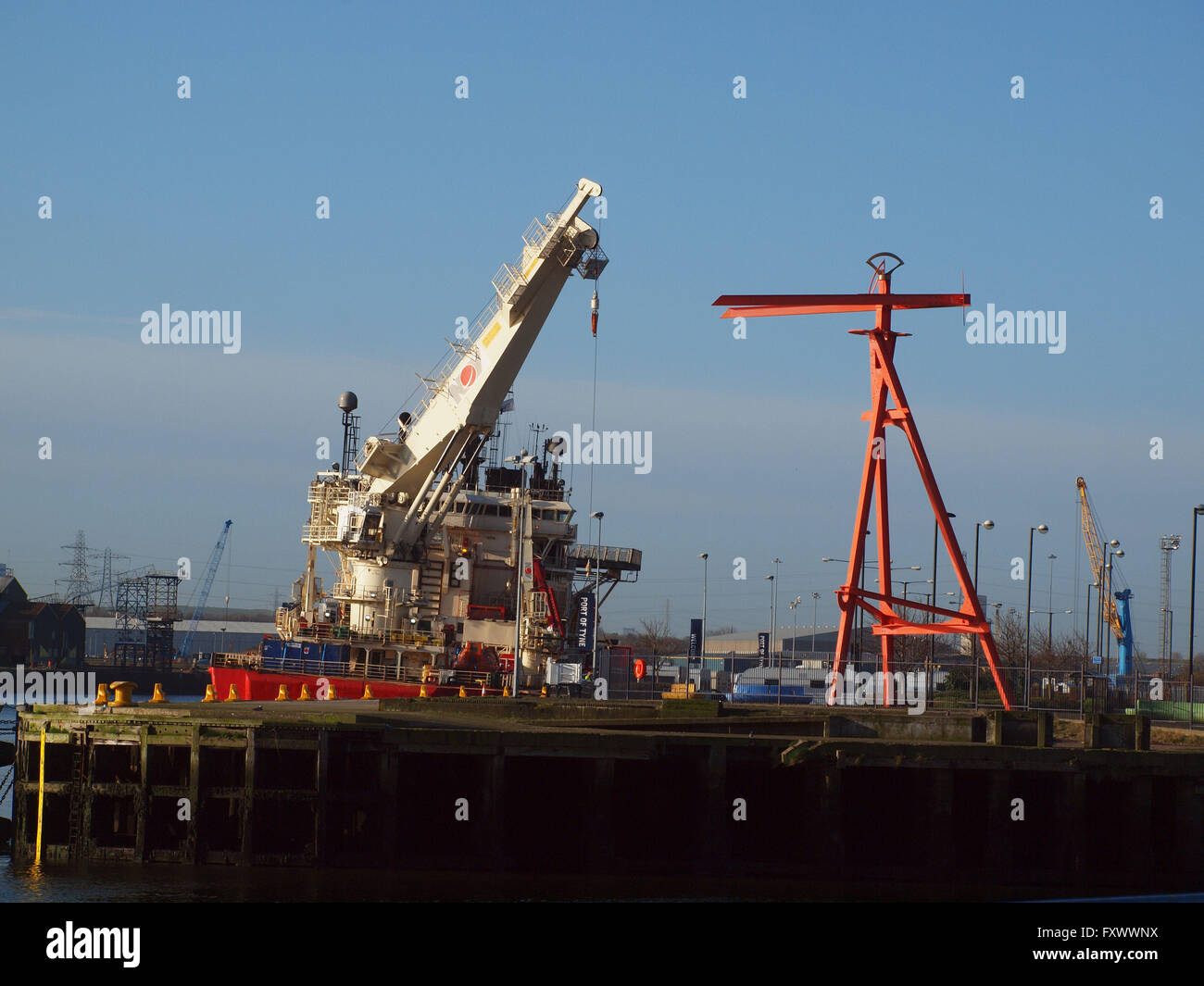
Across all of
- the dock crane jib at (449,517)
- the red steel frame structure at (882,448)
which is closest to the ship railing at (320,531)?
the dock crane jib at (449,517)

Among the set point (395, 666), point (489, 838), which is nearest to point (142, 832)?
point (489, 838)

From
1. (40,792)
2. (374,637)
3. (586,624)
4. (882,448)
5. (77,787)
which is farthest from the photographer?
(586,624)

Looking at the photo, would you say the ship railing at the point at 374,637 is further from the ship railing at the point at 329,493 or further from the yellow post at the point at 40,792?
the yellow post at the point at 40,792

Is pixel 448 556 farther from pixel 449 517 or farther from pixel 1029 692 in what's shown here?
pixel 1029 692

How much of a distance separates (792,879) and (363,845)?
8.82 meters

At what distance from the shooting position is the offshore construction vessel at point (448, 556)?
52906 mm

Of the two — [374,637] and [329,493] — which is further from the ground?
[329,493]

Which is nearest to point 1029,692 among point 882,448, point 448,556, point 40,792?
point 882,448

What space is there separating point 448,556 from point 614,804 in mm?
28576

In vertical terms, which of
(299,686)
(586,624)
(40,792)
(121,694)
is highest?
(586,624)

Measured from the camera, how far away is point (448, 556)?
2269 inches
